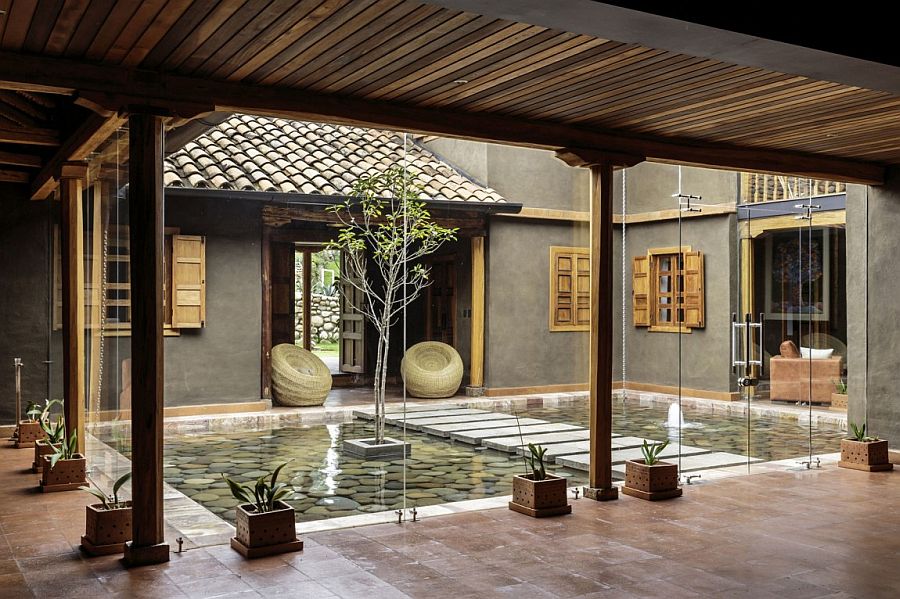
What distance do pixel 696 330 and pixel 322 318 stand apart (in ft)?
10.8

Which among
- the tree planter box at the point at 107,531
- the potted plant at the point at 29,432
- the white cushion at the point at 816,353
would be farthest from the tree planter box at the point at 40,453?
the white cushion at the point at 816,353

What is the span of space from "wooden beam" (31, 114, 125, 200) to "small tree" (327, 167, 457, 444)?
146 centimetres

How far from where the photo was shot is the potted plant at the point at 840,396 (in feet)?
27.2

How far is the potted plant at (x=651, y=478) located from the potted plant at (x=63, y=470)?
163 inches

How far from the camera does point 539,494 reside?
18.9 feet

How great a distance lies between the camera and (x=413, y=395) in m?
5.82

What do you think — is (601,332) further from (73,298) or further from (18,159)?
(18,159)

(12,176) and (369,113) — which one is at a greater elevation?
(12,176)

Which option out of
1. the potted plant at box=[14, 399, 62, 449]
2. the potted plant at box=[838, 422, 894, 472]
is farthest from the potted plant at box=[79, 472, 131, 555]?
the potted plant at box=[838, 422, 894, 472]

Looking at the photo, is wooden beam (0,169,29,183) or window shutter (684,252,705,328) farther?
wooden beam (0,169,29,183)

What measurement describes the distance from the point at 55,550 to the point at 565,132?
417cm

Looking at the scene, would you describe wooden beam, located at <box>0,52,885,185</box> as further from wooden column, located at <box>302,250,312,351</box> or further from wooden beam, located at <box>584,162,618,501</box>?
wooden column, located at <box>302,250,312,351</box>

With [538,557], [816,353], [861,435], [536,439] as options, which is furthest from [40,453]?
[861,435]

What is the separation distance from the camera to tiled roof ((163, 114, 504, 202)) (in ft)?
19.1
